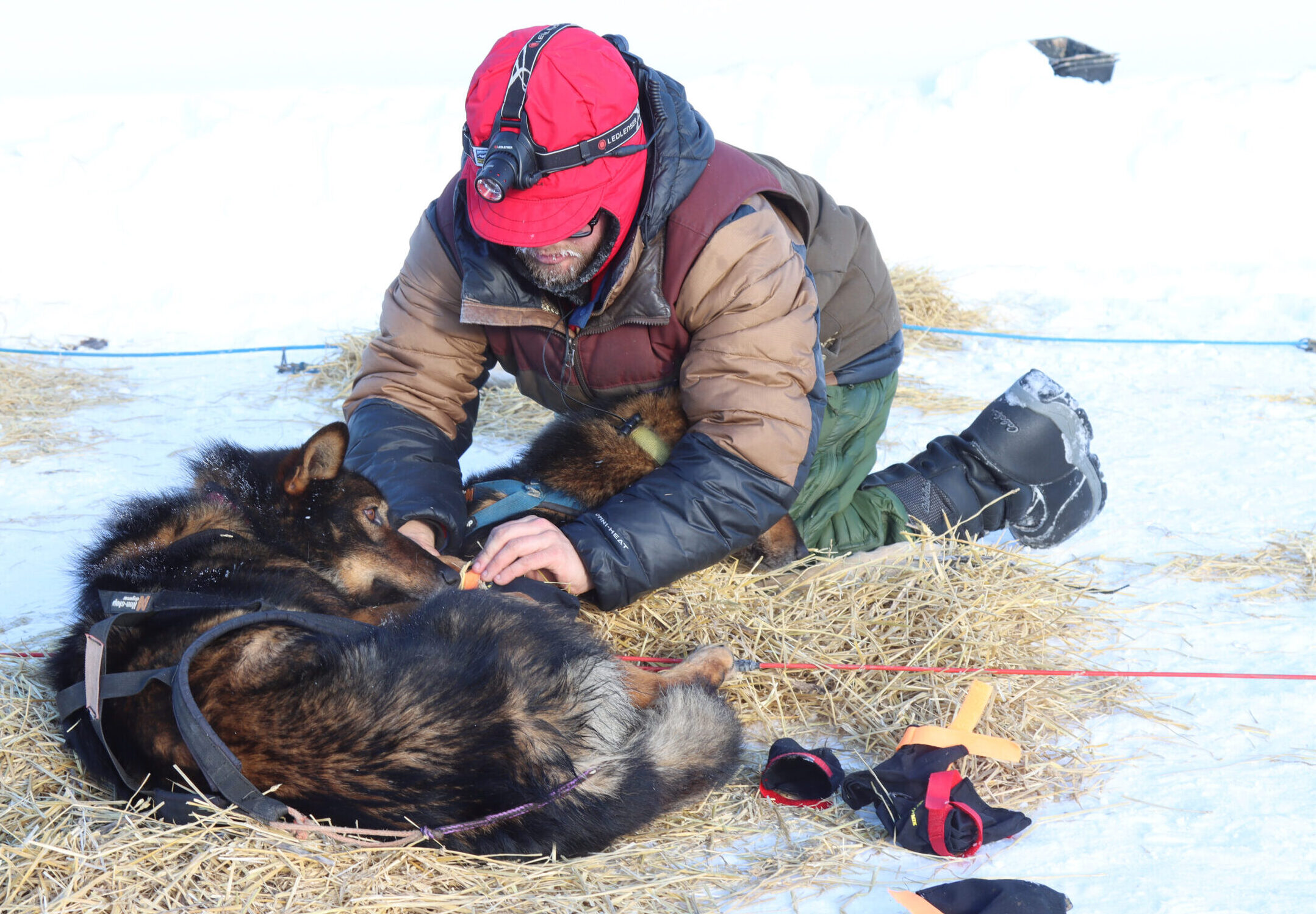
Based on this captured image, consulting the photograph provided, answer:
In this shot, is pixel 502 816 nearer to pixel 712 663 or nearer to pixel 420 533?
pixel 712 663

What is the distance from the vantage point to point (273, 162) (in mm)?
9992

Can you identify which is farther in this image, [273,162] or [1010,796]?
[273,162]

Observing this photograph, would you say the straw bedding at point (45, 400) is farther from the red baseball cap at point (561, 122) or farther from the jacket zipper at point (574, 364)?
the red baseball cap at point (561, 122)

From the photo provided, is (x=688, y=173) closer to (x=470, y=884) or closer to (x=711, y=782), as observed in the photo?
(x=711, y=782)

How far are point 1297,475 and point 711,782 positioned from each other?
10.8 ft

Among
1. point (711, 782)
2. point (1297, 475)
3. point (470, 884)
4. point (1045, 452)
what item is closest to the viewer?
point (470, 884)

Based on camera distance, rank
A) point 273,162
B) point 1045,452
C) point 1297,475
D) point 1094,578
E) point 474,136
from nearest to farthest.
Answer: point 474,136 < point 1094,578 < point 1045,452 < point 1297,475 < point 273,162

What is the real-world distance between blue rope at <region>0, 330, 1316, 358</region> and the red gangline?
367cm

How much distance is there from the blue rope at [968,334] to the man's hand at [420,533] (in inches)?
140

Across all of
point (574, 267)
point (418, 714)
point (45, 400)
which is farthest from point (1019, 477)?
point (45, 400)

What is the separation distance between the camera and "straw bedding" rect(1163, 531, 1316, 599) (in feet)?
10.1

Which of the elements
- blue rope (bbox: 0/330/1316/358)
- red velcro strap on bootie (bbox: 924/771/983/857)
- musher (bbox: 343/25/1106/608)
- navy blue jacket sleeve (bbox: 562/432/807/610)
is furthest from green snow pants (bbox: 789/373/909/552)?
blue rope (bbox: 0/330/1316/358)

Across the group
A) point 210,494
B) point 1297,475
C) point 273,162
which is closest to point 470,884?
point 210,494

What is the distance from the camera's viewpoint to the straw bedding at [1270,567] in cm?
308
